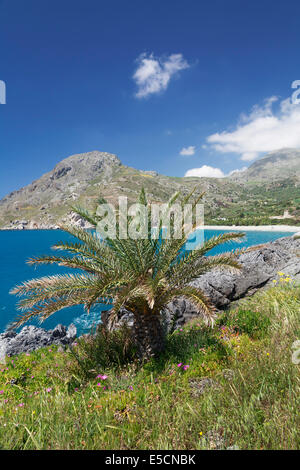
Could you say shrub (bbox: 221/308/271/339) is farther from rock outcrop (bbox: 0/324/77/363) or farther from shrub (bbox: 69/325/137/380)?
rock outcrop (bbox: 0/324/77/363)

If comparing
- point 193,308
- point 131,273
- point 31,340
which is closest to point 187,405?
point 131,273

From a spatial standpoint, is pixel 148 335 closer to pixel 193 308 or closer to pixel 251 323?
pixel 251 323

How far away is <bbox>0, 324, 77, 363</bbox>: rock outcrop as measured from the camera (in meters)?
10.5

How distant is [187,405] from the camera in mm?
3262

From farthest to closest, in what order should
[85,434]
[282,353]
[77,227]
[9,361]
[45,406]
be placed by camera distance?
[9,361], [77,227], [282,353], [45,406], [85,434]

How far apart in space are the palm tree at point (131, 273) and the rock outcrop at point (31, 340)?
634 centimetres

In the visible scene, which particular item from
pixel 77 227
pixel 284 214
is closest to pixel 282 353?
pixel 77 227

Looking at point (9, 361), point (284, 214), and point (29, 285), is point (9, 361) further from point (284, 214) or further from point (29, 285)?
point (284, 214)

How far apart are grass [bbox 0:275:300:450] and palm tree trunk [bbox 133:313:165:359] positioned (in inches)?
12.2

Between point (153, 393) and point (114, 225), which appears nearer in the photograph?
point (153, 393)

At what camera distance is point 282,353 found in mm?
4035

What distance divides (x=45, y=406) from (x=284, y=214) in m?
110

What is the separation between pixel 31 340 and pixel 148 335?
26.2 ft

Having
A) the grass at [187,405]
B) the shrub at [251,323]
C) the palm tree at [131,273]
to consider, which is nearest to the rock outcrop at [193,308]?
the shrub at [251,323]
